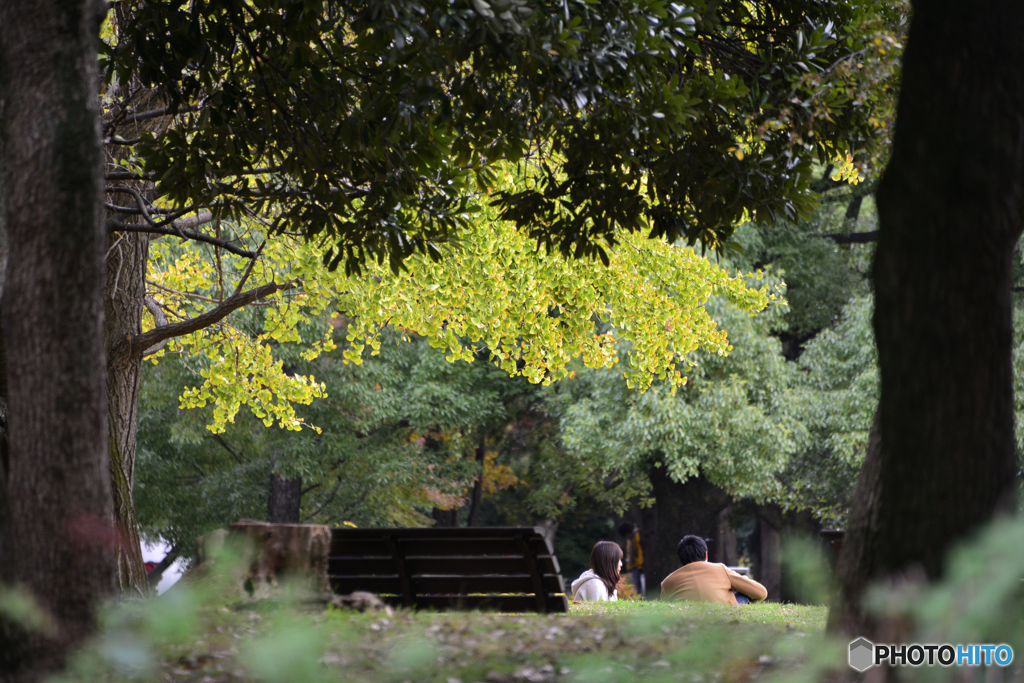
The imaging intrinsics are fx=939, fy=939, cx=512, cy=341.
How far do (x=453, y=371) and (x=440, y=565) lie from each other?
16438mm

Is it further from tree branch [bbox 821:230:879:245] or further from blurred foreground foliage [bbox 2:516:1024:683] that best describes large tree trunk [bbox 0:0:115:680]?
tree branch [bbox 821:230:879:245]

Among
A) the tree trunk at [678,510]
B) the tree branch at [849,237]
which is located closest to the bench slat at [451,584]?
the tree trunk at [678,510]

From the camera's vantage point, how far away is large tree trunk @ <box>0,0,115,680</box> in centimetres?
384

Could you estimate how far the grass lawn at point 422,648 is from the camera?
3.32 metres

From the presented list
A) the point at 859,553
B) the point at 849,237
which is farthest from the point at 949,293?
the point at 849,237

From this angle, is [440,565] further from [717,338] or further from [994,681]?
[717,338]

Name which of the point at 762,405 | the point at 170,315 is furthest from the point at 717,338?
the point at 170,315

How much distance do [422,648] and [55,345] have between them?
77.6 inches

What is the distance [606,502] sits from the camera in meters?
27.7

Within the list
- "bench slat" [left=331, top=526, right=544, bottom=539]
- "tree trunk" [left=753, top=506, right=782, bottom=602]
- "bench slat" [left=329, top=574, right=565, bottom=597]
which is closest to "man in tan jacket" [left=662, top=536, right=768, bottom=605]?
"bench slat" [left=329, top=574, right=565, bottom=597]
